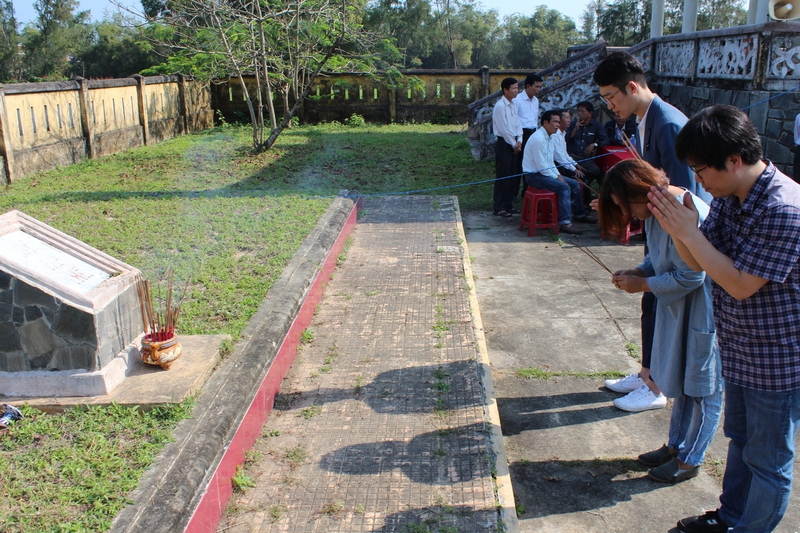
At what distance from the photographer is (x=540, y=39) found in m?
44.9

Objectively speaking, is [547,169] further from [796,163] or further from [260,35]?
[260,35]

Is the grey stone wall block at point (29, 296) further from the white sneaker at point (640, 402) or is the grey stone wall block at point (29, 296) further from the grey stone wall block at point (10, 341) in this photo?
the white sneaker at point (640, 402)

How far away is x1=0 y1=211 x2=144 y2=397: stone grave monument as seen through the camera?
355cm

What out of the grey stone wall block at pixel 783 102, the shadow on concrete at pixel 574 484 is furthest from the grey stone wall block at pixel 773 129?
the shadow on concrete at pixel 574 484

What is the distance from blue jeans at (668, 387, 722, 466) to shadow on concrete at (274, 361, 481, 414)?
3.68 feet

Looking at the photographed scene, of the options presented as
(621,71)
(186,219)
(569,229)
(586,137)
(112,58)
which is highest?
(112,58)

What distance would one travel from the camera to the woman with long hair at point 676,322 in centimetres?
325

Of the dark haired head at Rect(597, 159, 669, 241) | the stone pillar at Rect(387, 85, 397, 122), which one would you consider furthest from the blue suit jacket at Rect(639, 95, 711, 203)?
the stone pillar at Rect(387, 85, 397, 122)

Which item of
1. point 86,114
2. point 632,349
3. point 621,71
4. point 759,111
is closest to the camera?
point 621,71

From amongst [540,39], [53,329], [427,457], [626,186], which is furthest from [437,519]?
[540,39]

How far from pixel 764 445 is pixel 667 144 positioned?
1766 mm

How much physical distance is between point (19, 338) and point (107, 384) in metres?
0.52

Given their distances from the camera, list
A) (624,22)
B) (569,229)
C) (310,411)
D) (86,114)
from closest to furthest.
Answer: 1. (310,411)
2. (569,229)
3. (86,114)
4. (624,22)

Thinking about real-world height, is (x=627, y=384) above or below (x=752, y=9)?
below
